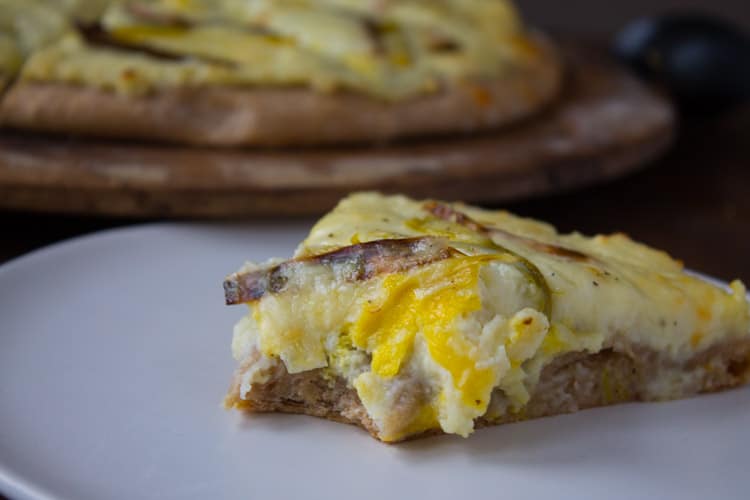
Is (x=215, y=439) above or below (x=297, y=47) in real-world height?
below

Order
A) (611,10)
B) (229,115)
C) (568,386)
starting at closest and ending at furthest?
(568,386), (229,115), (611,10)

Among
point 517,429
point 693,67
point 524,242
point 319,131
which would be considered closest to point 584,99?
point 693,67

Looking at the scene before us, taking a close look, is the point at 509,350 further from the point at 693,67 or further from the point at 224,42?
the point at 693,67

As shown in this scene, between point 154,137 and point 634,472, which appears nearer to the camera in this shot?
point 634,472

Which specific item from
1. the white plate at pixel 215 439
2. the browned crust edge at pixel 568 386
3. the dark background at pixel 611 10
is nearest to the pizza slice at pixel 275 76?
the white plate at pixel 215 439

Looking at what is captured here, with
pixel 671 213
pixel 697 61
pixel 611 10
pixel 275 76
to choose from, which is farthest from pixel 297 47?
pixel 611 10

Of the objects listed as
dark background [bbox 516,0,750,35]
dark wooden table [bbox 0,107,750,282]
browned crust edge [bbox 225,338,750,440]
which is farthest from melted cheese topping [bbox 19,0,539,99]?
dark background [bbox 516,0,750,35]

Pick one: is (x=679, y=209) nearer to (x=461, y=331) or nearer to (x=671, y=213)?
(x=671, y=213)
